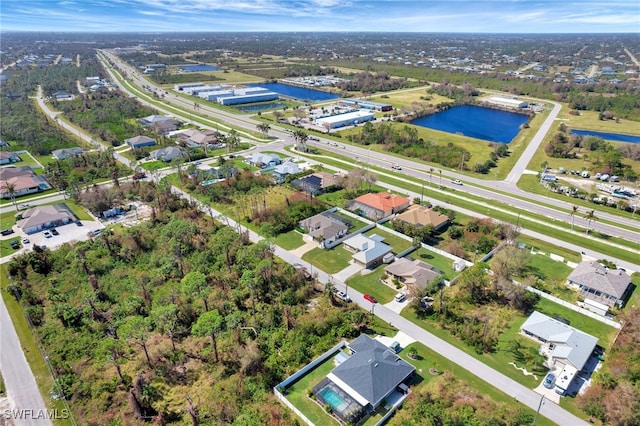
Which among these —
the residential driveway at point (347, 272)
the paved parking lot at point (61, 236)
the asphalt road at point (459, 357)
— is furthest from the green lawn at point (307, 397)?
the paved parking lot at point (61, 236)

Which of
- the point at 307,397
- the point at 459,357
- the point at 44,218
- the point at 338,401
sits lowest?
the point at 307,397

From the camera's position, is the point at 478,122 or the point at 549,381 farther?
the point at 478,122

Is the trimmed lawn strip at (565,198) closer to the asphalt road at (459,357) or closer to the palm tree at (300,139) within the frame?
the asphalt road at (459,357)

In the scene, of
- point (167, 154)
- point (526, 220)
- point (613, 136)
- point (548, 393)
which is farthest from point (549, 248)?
point (613, 136)

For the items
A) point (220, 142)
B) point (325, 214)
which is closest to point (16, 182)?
point (220, 142)

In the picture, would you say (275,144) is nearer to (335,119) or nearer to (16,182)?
(335,119)

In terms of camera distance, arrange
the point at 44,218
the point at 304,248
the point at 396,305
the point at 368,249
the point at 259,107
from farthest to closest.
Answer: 1. the point at 259,107
2. the point at 44,218
3. the point at 304,248
4. the point at 368,249
5. the point at 396,305

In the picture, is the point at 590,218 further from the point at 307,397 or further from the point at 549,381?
the point at 307,397
